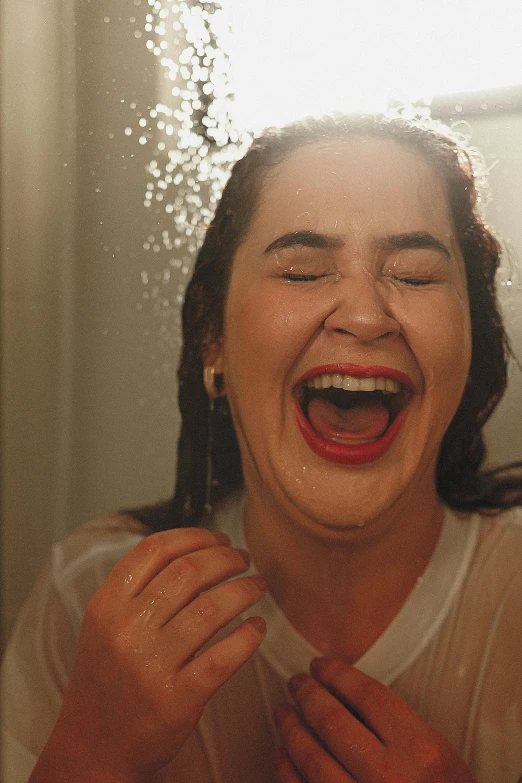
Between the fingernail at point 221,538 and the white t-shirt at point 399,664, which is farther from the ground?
the fingernail at point 221,538

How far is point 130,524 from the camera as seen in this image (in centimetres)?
64

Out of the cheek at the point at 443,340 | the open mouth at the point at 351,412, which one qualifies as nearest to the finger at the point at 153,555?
the open mouth at the point at 351,412

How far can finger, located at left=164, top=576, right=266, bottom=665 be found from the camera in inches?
21.0

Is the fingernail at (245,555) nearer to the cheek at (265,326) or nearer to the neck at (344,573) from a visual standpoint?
the neck at (344,573)

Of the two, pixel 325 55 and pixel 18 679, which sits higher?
pixel 325 55

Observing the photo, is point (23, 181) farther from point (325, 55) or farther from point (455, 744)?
point (455, 744)

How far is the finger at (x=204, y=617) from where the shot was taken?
53 centimetres

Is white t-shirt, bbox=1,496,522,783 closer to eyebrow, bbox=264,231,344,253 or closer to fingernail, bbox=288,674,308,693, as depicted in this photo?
fingernail, bbox=288,674,308,693

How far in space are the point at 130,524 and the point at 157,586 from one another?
107 mm

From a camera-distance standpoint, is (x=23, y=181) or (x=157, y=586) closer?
(x=157, y=586)

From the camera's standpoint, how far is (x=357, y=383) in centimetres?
57

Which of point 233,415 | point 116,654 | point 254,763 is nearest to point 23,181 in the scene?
point 233,415

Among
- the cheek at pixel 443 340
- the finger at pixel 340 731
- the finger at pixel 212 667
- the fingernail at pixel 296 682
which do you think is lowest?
the finger at pixel 340 731

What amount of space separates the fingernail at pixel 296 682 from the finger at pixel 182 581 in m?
0.11
